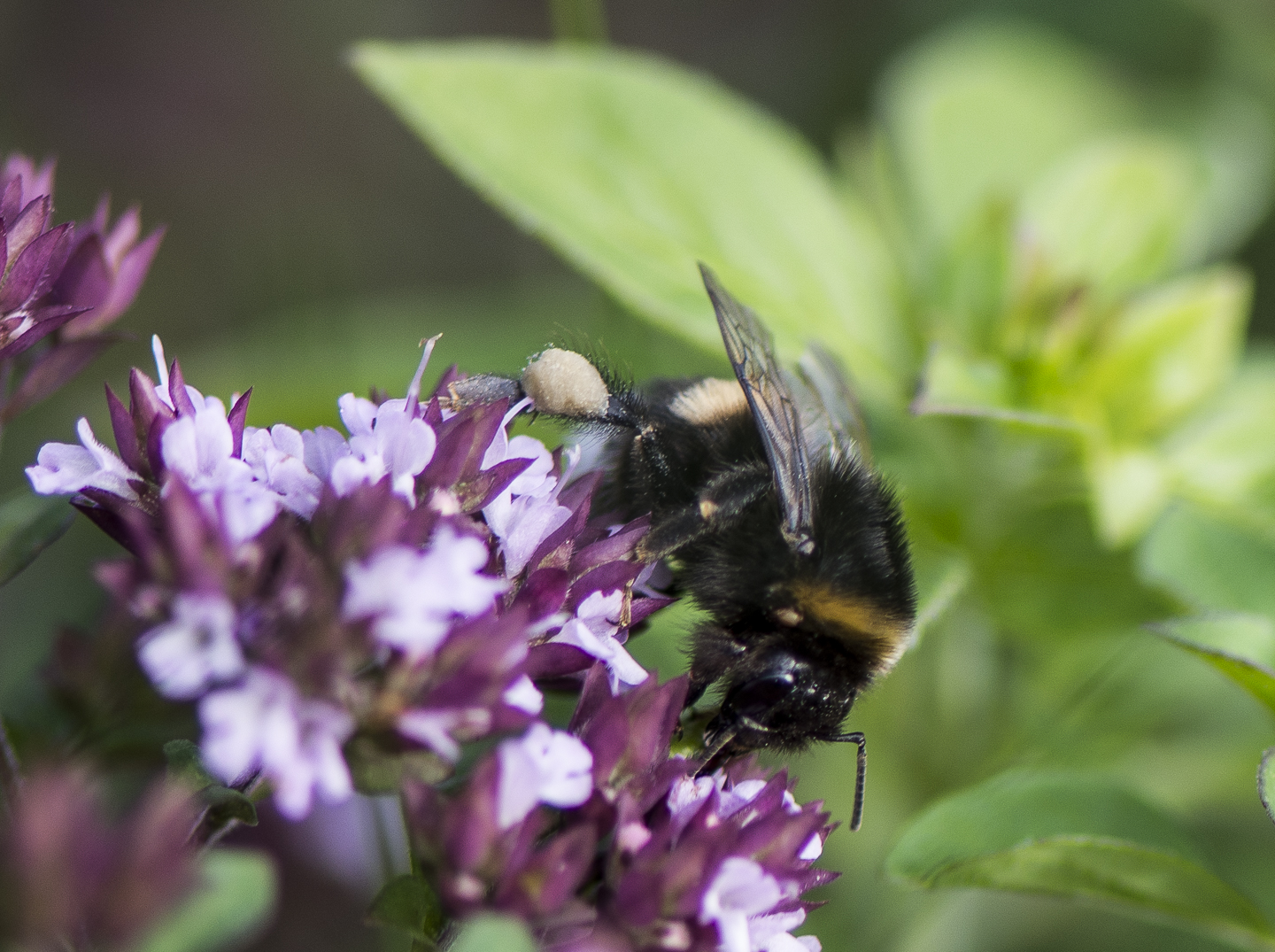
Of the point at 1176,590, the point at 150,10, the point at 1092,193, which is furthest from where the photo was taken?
the point at 150,10

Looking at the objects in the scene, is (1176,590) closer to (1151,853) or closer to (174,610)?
(1151,853)

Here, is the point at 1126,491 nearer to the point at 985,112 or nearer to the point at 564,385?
the point at 564,385

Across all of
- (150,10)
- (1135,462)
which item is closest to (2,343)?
(1135,462)

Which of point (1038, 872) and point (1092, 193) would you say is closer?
point (1038, 872)

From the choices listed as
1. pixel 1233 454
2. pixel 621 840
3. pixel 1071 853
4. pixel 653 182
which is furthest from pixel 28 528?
pixel 1233 454

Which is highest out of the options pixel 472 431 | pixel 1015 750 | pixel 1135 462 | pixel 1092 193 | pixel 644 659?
pixel 472 431

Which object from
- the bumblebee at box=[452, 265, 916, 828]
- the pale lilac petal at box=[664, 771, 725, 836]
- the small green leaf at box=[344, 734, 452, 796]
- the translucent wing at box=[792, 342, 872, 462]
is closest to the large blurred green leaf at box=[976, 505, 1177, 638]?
the translucent wing at box=[792, 342, 872, 462]
